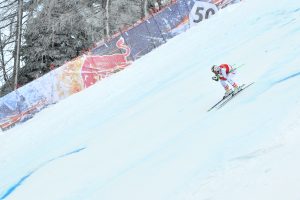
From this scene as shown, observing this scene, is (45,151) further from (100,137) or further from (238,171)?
(238,171)

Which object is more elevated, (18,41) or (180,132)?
(18,41)

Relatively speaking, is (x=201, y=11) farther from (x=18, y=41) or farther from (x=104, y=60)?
(x=18, y=41)

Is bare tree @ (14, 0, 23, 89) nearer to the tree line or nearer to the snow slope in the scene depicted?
the tree line

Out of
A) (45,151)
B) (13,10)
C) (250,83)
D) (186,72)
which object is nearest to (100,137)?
(45,151)

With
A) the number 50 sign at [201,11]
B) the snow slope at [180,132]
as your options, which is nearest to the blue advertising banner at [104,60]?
the number 50 sign at [201,11]

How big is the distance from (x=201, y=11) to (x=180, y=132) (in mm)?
17830

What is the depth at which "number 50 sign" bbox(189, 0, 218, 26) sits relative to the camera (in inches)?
1054

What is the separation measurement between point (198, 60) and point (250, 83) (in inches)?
275

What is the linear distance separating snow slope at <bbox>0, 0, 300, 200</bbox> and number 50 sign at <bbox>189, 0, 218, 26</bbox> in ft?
12.9

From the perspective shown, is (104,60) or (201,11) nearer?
(104,60)

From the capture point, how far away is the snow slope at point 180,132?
21.2 ft

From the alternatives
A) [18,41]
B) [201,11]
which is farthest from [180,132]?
[18,41]

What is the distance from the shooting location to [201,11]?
27062 millimetres

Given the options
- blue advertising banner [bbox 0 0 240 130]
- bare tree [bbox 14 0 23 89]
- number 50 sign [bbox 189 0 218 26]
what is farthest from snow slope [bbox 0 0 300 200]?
bare tree [bbox 14 0 23 89]
